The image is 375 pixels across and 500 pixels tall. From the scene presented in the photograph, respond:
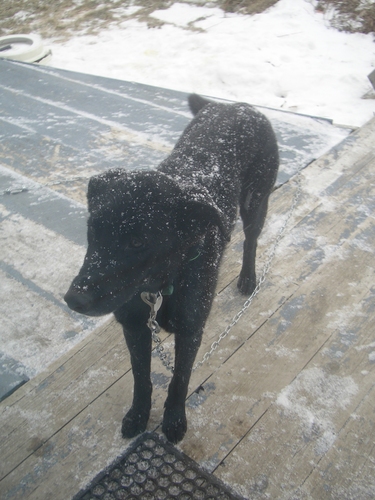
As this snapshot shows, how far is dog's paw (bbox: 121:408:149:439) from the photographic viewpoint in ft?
6.18

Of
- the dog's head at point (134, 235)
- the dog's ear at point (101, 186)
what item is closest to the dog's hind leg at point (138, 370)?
the dog's head at point (134, 235)

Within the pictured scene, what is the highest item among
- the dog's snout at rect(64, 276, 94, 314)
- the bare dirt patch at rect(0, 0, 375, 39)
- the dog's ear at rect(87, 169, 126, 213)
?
the dog's ear at rect(87, 169, 126, 213)

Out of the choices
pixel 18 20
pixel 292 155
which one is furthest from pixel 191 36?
pixel 292 155

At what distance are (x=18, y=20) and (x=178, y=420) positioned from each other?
8.33 m

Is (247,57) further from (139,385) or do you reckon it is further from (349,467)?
(349,467)

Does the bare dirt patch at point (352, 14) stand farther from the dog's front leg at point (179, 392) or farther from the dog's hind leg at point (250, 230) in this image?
the dog's front leg at point (179, 392)

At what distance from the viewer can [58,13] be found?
802 centimetres

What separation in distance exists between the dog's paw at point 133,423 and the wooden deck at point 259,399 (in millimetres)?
55

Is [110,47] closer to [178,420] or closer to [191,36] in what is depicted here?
[191,36]

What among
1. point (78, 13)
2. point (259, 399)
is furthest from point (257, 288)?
point (78, 13)

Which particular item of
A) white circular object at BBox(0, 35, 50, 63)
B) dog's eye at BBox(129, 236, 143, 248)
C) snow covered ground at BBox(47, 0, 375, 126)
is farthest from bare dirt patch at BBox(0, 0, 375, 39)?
dog's eye at BBox(129, 236, 143, 248)

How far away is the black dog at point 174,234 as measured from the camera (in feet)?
4.74

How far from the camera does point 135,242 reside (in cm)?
145

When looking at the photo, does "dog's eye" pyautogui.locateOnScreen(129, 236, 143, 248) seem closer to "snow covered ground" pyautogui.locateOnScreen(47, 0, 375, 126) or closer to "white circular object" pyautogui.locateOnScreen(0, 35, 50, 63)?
"snow covered ground" pyautogui.locateOnScreen(47, 0, 375, 126)
